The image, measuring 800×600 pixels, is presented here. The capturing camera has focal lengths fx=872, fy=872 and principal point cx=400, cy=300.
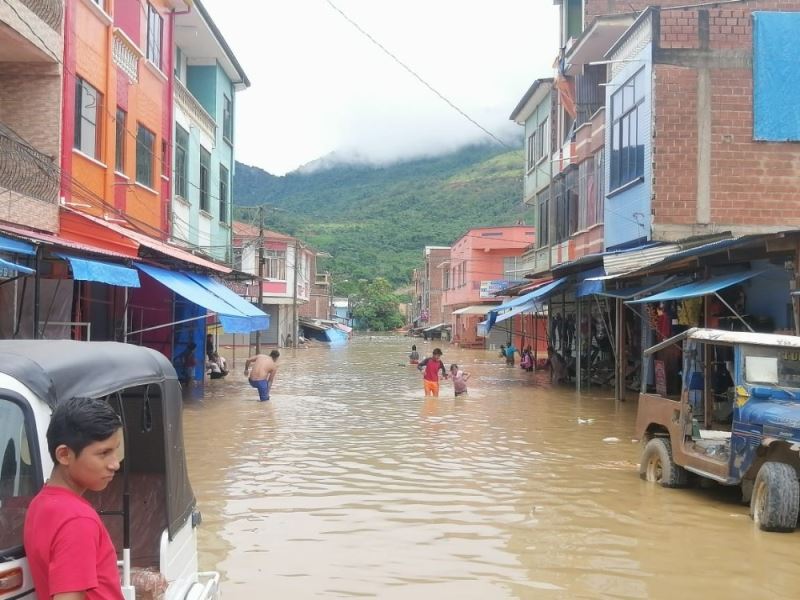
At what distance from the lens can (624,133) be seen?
70.8 ft

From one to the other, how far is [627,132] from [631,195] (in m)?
1.70

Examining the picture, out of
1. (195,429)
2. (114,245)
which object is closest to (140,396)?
(195,429)

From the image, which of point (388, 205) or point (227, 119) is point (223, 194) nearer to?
point (227, 119)

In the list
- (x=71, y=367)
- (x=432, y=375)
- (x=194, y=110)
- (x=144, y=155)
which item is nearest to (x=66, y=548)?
(x=71, y=367)

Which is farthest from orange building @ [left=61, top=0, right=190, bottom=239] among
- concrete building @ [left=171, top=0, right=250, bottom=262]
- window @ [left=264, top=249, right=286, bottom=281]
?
window @ [left=264, top=249, right=286, bottom=281]

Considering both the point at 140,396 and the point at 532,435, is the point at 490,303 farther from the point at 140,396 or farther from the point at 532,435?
the point at 140,396

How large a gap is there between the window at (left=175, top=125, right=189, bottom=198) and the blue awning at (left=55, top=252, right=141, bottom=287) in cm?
1200

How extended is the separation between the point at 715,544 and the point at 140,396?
5.18 metres

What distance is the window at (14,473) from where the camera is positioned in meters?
3.04

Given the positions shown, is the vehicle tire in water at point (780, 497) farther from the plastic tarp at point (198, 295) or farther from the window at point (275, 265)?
the window at point (275, 265)

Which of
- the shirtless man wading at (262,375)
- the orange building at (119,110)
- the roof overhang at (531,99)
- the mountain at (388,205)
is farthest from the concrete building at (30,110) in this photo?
the mountain at (388,205)

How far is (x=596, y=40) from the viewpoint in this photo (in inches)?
933

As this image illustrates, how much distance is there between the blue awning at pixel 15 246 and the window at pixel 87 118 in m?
6.69

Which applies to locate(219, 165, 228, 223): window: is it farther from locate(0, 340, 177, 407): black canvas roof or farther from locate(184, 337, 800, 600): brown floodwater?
locate(0, 340, 177, 407): black canvas roof
